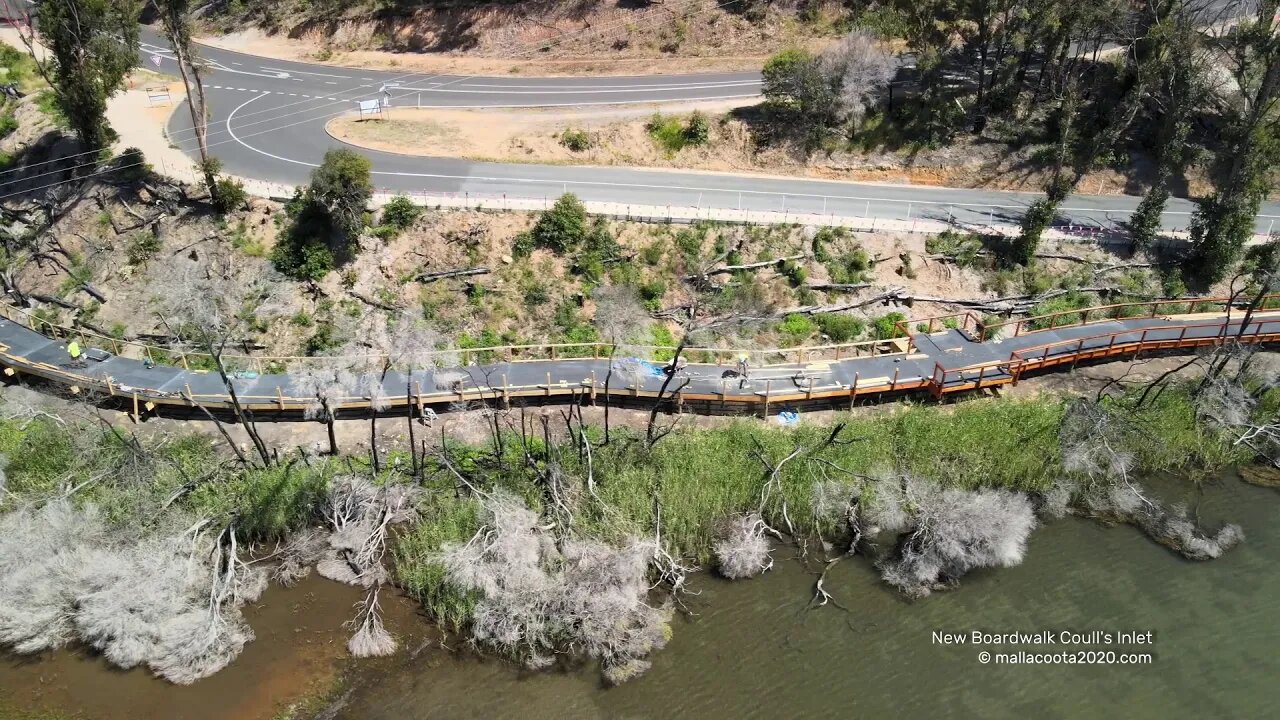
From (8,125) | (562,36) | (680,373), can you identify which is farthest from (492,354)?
(8,125)

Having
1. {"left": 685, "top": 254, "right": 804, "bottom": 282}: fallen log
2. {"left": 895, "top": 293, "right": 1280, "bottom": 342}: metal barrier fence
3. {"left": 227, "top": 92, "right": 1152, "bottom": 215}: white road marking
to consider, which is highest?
{"left": 227, "top": 92, "right": 1152, "bottom": 215}: white road marking

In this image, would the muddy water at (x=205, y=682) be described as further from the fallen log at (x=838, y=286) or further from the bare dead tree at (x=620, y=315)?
the fallen log at (x=838, y=286)

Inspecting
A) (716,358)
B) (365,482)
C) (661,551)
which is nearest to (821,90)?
(716,358)

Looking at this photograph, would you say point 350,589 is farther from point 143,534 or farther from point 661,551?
point 661,551

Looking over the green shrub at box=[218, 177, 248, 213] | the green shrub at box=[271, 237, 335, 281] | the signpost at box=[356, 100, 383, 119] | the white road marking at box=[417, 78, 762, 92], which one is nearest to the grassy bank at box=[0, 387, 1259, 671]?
the green shrub at box=[271, 237, 335, 281]

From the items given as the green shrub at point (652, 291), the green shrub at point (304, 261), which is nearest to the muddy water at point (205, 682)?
the green shrub at point (304, 261)

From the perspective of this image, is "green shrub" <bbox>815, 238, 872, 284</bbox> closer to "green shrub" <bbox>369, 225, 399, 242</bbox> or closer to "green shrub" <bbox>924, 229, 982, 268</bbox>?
"green shrub" <bbox>924, 229, 982, 268</bbox>
